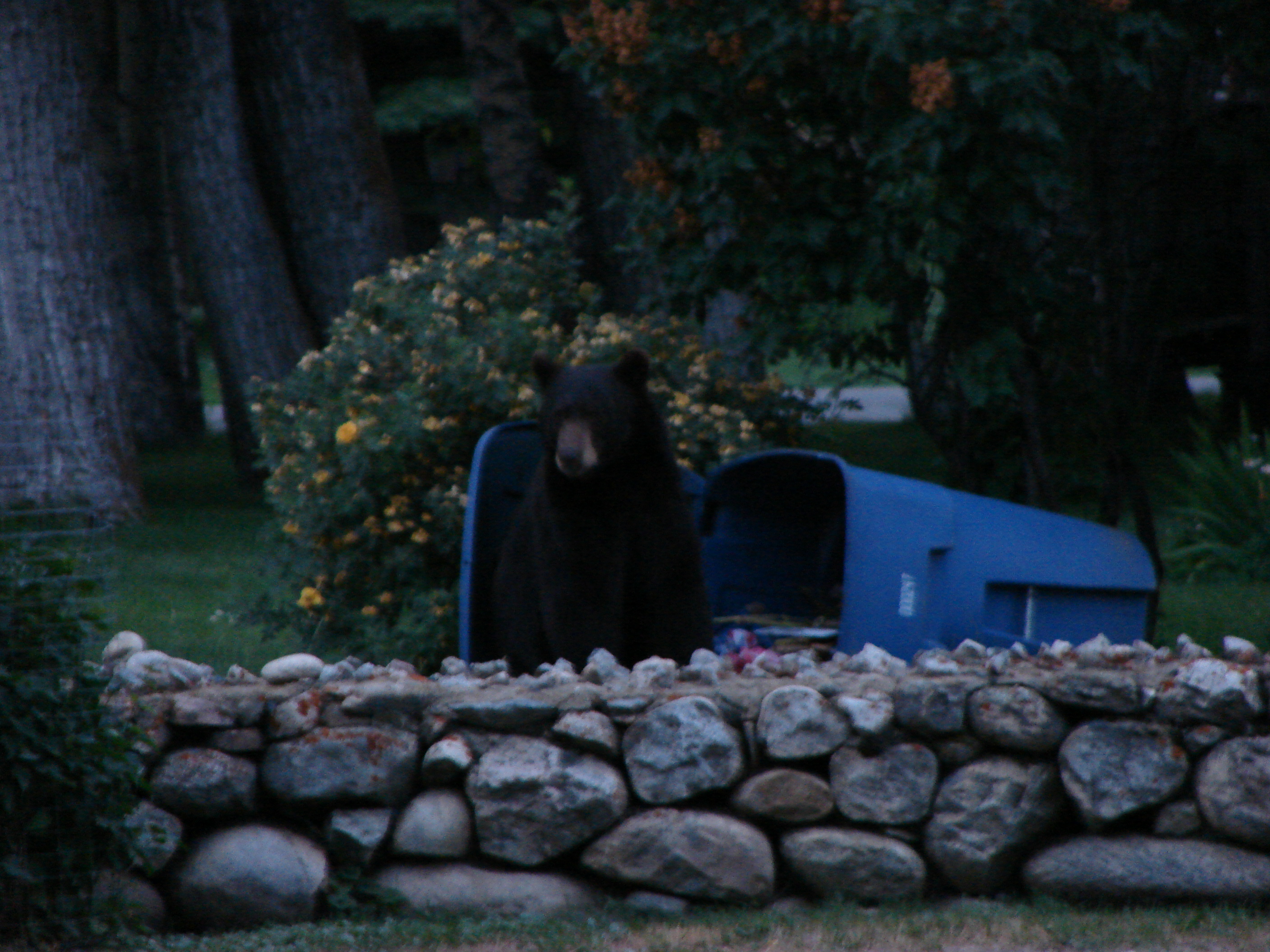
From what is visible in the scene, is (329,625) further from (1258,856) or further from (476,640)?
(1258,856)

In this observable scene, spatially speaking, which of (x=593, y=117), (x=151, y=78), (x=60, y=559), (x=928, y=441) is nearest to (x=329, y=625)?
(x=60, y=559)

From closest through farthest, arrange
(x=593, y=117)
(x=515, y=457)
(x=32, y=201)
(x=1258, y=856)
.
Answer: (x=1258, y=856)
(x=515, y=457)
(x=32, y=201)
(x=593, y=117)

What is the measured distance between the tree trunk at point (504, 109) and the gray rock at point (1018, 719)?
6663 millimetres

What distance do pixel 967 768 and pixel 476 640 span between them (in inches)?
81.4

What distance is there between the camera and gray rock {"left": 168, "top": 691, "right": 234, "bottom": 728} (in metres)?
3.73

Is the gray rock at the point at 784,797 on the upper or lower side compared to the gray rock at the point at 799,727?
lower

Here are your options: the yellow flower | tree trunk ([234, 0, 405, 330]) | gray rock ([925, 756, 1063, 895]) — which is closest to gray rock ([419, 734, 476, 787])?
gray rock ([925, 756, 1063, 895])

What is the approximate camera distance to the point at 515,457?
560 centimetres

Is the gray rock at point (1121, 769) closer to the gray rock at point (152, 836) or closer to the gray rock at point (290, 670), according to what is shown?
the gray rock at point (290, 670)

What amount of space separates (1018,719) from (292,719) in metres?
1.87

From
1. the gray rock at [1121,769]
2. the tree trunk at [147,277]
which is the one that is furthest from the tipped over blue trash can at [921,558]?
the tree trunk at [147,277]

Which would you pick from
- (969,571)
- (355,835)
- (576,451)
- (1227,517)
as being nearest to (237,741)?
(355,835)

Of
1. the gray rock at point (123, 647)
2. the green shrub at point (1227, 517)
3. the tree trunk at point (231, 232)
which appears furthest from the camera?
the tree trunk at point (231, 232)

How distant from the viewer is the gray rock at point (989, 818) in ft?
12.2
